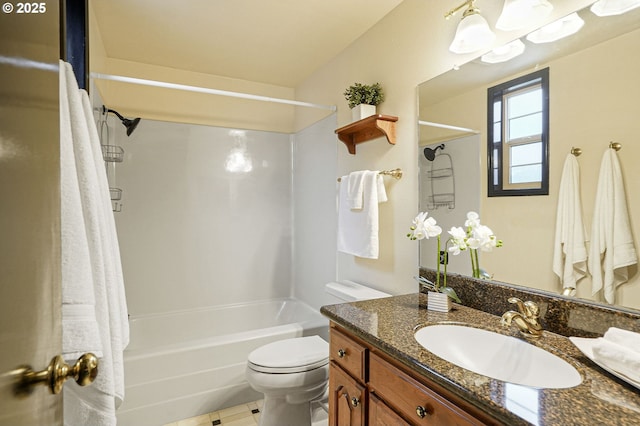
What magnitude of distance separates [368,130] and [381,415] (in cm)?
158

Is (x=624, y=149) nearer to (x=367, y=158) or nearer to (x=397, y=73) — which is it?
(x=397, y=73)

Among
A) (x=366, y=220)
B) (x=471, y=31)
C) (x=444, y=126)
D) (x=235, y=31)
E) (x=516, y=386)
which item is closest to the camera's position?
(x=516, y=386)

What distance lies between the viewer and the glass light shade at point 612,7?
38.8 inches

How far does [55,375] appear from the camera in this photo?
1.80 feet

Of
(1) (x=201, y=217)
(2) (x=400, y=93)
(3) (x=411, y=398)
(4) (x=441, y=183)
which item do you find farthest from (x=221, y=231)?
(3) (x=411, y=398)

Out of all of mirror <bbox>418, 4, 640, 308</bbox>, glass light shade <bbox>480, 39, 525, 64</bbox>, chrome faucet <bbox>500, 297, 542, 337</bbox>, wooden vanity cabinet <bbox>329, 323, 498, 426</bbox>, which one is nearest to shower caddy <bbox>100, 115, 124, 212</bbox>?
wooden vanity cabinet <bbox>329, 323, 498, 426</bbox>

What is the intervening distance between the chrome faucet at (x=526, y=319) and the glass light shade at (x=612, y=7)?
3.13 ft

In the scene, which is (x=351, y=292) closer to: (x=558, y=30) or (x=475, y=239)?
(x=475, y=239)

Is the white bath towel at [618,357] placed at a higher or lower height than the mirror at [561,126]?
lower

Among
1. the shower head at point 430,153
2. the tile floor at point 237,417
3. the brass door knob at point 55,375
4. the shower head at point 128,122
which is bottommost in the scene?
the tile floor at point 237,417

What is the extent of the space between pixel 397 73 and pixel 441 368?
1616 mm

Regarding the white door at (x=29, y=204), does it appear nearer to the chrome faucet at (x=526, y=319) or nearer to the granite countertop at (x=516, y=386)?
the granite countertop at (x=516, y=386)

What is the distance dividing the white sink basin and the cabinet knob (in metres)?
0.19

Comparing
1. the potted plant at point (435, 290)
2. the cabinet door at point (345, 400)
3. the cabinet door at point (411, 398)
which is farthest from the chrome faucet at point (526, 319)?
the cabinet door at point (345, 400)
